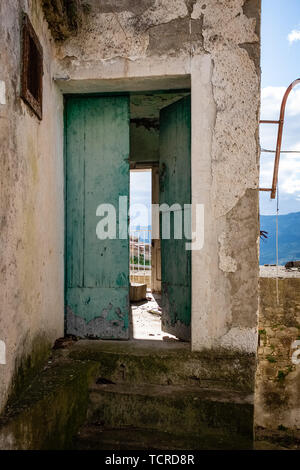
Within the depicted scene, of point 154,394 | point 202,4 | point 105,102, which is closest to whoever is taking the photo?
point 154,394

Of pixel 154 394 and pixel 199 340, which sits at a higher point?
pixel 199 340

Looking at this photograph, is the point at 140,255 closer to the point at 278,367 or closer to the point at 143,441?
the point at 278,367

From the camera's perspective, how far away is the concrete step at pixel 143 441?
230 cm

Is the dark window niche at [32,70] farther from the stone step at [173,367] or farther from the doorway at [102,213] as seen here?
the stone step at [173,367]

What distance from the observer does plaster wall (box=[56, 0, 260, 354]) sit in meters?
2.76

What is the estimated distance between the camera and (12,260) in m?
2.07

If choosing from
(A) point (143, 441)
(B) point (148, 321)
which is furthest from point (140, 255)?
(A) point (143, 441)

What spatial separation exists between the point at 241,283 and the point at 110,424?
1586mm

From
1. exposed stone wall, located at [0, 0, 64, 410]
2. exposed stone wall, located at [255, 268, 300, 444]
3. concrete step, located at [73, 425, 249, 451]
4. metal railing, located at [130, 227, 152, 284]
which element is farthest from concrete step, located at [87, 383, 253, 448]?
metal railing, located at [130, 227, 152, 284]

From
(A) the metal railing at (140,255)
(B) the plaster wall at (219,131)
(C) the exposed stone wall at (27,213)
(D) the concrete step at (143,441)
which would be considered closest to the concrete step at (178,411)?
(D) the concrete step at (143,441)

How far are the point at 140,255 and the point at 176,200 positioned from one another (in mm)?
5241

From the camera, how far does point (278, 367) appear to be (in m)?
5.27

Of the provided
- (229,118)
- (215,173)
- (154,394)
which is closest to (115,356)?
(154,394)
